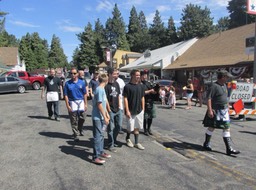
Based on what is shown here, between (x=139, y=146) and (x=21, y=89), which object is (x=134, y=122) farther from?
(x=21, y=89)

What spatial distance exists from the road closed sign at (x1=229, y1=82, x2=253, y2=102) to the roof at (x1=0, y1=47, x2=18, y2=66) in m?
50.1

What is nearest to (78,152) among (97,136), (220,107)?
(97,136)

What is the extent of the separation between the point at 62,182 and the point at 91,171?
0.63 m

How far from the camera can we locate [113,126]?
658 centimetres

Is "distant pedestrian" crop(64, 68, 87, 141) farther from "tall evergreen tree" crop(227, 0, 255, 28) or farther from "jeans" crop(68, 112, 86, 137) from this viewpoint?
"tall evergreen tree" crop(227, 0, 255, 28)

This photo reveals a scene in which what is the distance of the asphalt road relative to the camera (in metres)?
4.73

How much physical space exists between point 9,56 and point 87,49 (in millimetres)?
25485

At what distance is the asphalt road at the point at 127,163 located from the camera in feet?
15.5

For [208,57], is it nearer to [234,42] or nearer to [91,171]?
[234,42]

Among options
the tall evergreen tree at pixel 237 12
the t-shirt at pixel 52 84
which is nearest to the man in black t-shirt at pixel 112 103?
the t-shirt at pixel 52 84

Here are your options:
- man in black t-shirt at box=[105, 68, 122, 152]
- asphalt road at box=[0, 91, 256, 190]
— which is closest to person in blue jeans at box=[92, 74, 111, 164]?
asphalt road at box=[0, 91, 256, 190]

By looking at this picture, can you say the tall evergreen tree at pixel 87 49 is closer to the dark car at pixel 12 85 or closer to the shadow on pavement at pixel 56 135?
the dark car at pixel 12 85

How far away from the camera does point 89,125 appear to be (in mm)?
9688

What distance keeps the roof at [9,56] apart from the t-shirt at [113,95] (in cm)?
5247
